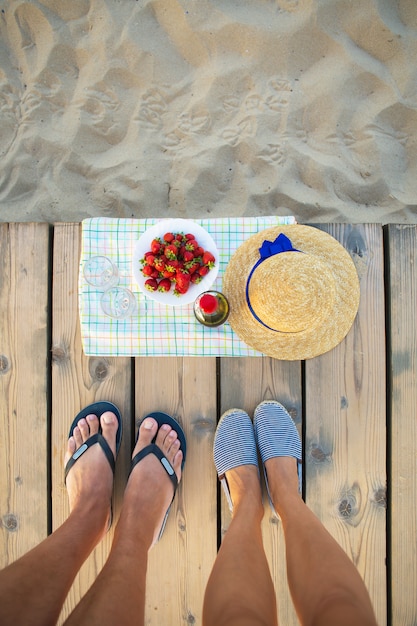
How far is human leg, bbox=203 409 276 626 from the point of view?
1.06 m

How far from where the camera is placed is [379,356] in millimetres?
1574

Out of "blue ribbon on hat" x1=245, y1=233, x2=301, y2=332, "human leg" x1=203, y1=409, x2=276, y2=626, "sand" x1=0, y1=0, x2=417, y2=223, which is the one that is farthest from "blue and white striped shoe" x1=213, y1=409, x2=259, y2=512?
"sand" x1=0, y1=0, x2=417, y2=223

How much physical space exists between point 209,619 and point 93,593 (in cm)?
32

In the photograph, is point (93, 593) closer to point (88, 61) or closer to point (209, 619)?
point (209, 619)

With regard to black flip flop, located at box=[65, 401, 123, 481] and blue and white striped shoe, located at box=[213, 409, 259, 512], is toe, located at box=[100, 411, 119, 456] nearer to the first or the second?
black flip flop, located at box=[65, 401, 123, 481]

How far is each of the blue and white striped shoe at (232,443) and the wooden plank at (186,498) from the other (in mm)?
66

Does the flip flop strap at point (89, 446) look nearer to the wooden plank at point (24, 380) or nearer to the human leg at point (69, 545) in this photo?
the human leg at point (69, 545)

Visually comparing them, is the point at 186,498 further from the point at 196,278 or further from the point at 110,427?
the point at 196,278

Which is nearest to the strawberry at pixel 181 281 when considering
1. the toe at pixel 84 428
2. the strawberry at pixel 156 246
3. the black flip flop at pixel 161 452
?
the strawberry at pixel 156 246

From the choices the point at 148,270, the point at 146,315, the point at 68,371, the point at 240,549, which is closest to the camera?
the point at 240,549

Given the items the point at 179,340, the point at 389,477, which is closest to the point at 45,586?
the point at 179,340

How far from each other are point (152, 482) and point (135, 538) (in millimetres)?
194

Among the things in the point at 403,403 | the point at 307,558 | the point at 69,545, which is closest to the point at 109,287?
the point at 69,545

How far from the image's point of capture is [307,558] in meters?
1.18
